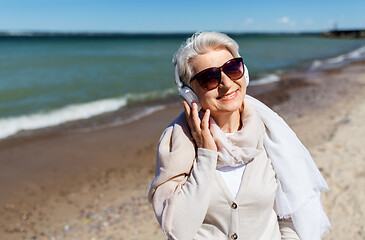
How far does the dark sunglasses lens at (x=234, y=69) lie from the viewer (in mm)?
2000

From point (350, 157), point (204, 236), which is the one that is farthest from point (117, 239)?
point (350, 157)

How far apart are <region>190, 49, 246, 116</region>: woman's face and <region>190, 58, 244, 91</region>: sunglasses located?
0.02 metres

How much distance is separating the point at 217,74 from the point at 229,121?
1.18 feet

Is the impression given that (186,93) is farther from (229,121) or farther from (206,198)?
(206,198)

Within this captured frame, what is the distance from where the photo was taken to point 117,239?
5.14m

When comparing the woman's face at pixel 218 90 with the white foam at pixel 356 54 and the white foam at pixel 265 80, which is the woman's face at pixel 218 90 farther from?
the white foam at pixel 356 54

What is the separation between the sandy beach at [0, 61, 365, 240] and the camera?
5355mm

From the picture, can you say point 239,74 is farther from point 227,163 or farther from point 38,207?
point 38,207

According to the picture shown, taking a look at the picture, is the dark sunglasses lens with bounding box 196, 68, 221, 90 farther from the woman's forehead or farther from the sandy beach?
the sandy beach

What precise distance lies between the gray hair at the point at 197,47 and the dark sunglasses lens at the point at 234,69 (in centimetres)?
10

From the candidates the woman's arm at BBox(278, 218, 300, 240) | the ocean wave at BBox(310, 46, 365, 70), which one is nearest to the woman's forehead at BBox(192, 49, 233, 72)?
the woman's arm at BBox(278, 218, 300, 240)

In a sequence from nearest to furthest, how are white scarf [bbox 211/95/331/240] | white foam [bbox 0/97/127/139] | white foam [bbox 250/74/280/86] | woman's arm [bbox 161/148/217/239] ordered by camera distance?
woman's arm [bbox 161/148/217/239], white scarf [bbox 211/95/331/240], white foam [bbox 0/97/127/139], white foam [bbox 250/74/280/86]

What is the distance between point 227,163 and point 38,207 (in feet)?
18.0

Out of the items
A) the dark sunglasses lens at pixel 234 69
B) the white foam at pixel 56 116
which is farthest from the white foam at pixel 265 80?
the dark sunglasses lens at pixel 234 69
